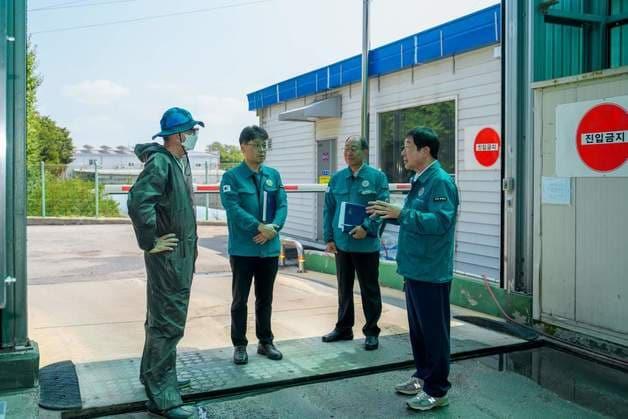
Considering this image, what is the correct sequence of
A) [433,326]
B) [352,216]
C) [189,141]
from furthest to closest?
[352,216]
[189,141]
[433,326]

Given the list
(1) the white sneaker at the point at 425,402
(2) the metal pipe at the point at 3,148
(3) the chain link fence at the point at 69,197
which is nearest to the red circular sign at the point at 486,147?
(1) the white sneaker at the point at 425,402

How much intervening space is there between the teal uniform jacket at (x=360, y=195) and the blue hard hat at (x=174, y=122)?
1.75m

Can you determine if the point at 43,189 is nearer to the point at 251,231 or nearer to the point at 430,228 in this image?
the point at 251,231

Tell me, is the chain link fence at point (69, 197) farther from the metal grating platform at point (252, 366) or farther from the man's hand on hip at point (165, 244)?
the man's hand on hip at point (165, 244)

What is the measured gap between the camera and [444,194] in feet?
12.5

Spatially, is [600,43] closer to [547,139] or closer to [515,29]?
[515,29]

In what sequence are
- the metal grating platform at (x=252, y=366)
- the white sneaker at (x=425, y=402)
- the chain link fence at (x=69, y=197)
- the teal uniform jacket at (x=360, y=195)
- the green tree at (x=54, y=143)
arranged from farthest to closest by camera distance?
the green tree at (x=54, y=143)
the chain link fence at (x=69, y=197)
the teal uniform jacket at (x=360, y=195)
the metal grating platform at (x=252, y=366)
the white sneaker at (x=425, y=402)

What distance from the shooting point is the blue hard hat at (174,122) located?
3861 mm

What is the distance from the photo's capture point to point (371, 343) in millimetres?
5148

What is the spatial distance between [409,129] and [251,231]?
5533mm

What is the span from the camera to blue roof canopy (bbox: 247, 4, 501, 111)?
8.00 meters

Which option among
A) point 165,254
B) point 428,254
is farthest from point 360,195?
point 165,254

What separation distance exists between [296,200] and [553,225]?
841cm

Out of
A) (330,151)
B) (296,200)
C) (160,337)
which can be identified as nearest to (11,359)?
(160,337)
